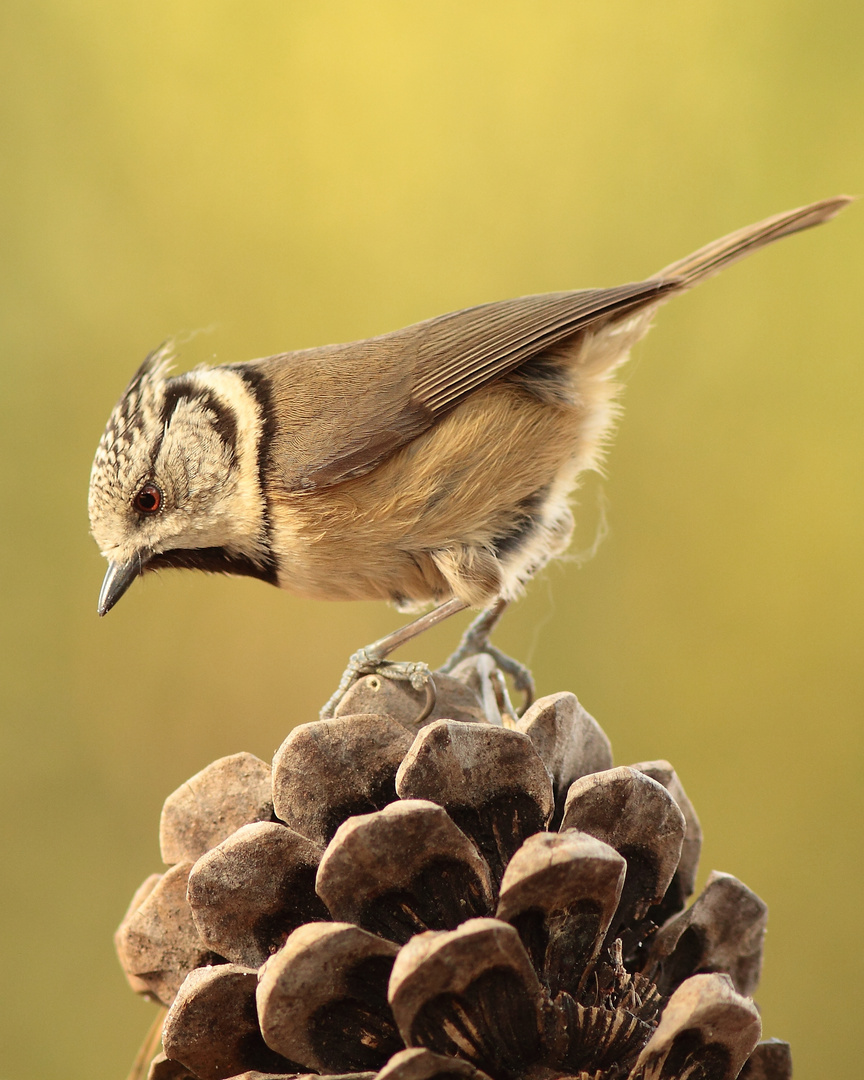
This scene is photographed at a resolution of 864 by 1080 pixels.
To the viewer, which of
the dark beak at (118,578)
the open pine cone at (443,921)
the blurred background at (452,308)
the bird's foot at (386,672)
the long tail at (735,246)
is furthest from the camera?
the blurred background at (452,308)

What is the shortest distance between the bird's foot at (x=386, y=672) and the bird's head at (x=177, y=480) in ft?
0.61

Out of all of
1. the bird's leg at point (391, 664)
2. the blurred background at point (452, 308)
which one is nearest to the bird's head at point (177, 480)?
the bird's leg at point (391, 664)

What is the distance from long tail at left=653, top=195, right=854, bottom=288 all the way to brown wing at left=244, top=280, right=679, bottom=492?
0.04 m

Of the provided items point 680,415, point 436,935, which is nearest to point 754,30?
point 680,415

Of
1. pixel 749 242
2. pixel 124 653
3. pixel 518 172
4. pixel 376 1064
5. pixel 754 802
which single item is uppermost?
pixel 518 172

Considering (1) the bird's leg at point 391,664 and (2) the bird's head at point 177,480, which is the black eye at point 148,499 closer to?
(2) the bird's head at point 177,480

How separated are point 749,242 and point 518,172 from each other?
1.63 feet

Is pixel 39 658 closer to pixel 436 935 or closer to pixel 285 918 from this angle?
pixel 285 918

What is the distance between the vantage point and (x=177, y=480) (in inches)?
43.3

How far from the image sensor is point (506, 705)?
916 mm

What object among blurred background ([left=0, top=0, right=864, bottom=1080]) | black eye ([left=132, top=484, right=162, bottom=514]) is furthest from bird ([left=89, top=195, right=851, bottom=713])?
blurred background ([left=0, top=0, right=864, bottom=1080])

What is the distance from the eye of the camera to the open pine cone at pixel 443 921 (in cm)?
52

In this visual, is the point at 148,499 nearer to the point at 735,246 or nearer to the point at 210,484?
the point at 210,484

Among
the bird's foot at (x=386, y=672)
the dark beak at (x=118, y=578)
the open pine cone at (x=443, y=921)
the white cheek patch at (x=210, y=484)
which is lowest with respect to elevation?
the open pine cone at (x=443, y=921)
